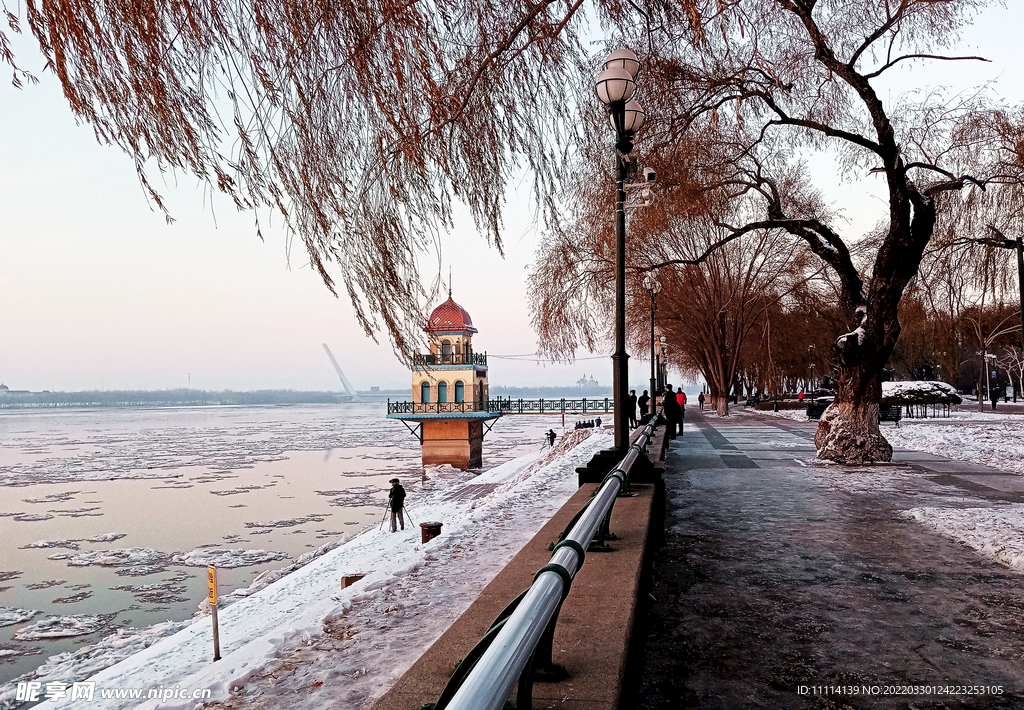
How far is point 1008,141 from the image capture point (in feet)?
51.4

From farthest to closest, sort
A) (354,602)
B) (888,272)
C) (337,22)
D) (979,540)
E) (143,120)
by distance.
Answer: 1. (888,272)
2. (979,540)
3. (354,602)
4. (337,22)
5. (143,120)

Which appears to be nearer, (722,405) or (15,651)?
(15,651)

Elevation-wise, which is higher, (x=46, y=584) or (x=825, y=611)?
(x=825, y=611)

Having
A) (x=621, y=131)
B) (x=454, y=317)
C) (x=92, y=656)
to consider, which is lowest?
(x=92, y=656)

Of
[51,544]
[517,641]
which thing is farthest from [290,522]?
[517,641]

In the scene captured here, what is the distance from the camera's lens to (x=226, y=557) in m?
23.9

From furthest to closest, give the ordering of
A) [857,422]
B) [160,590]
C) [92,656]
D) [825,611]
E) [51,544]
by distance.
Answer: [51,544]
[160,590]
[857,422]
[92,656]
[825,611]

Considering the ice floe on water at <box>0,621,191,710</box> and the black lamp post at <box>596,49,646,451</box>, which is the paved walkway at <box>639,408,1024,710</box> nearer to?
the black lamp post at <box>596,49,646,451</box>

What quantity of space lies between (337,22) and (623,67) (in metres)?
3.70

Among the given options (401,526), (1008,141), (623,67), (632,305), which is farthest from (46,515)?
(1008,141)

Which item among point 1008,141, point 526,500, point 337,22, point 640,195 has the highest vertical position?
point 1008,141

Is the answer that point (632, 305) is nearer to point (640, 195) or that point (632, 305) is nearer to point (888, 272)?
point (888, 272)

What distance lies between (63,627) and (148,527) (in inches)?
619

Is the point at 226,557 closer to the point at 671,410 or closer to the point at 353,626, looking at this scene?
the point at 671,410
